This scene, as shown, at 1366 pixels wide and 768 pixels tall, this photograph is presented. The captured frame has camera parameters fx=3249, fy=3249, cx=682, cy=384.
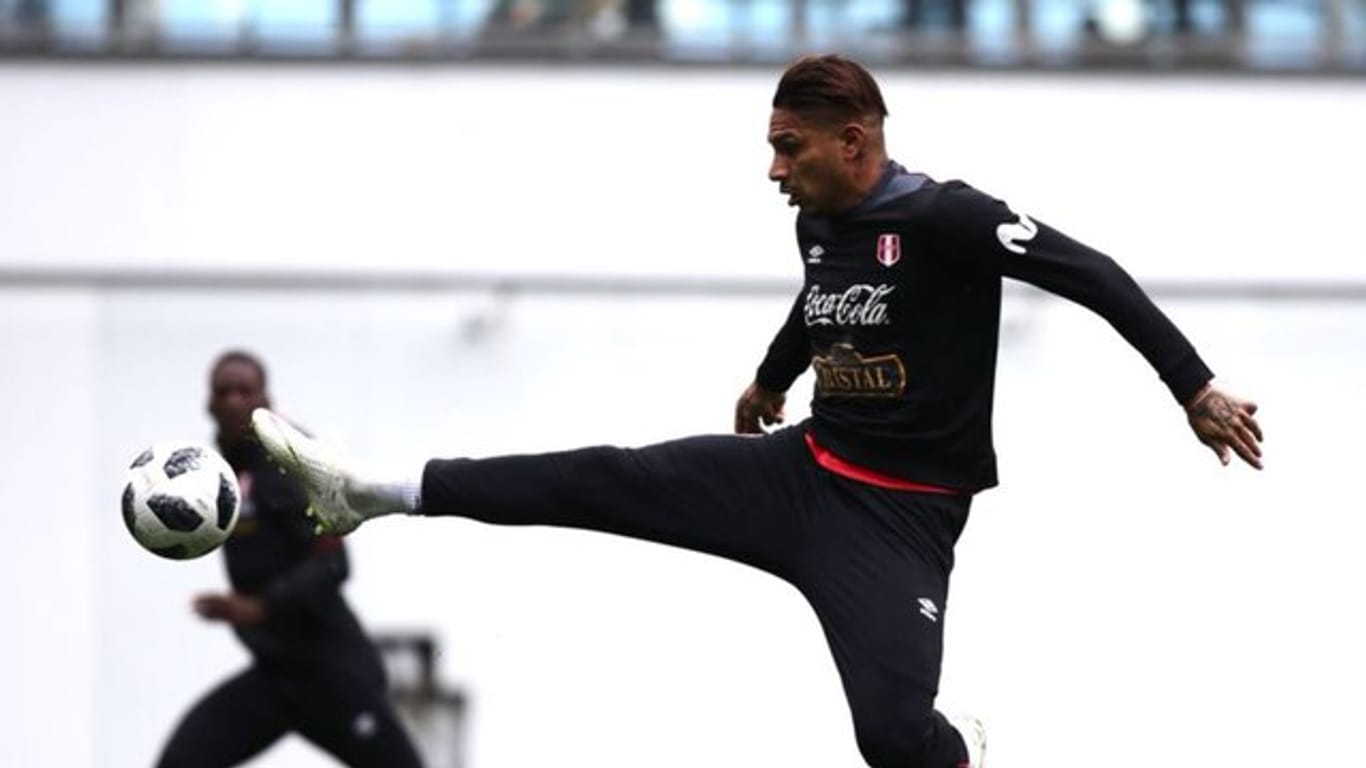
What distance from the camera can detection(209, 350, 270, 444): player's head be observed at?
36.3ft

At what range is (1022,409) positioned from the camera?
15.7 meters

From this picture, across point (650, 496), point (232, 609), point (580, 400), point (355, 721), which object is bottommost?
point (355, 721)

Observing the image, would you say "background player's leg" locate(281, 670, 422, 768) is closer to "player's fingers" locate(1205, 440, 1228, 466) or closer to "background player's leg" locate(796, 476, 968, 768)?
"background player's leg" locate(796, 476, 968, 768)

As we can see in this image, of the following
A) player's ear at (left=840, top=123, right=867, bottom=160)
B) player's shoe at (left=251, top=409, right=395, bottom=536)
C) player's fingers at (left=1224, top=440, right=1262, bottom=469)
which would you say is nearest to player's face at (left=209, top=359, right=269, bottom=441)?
player's shoe at (left=251, top=409, right=395, bottom=536)

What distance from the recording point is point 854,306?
26.8 ft

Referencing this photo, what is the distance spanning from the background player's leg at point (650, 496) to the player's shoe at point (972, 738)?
65 centimetres

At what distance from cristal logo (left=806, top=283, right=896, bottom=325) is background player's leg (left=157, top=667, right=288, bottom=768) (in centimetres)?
368

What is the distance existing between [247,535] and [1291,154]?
6906mm

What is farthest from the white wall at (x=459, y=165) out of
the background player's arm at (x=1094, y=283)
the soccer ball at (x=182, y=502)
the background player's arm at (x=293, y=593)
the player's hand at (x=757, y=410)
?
the background player's arm at (x=1094, y=283)

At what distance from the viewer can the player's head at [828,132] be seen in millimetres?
8109

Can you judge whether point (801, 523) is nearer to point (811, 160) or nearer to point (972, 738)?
point (972, 738)

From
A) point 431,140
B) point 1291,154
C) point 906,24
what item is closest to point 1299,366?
point 1291,154

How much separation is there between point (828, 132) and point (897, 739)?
1518 mm

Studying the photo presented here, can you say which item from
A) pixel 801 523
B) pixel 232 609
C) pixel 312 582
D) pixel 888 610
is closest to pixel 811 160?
pixel 801 523
